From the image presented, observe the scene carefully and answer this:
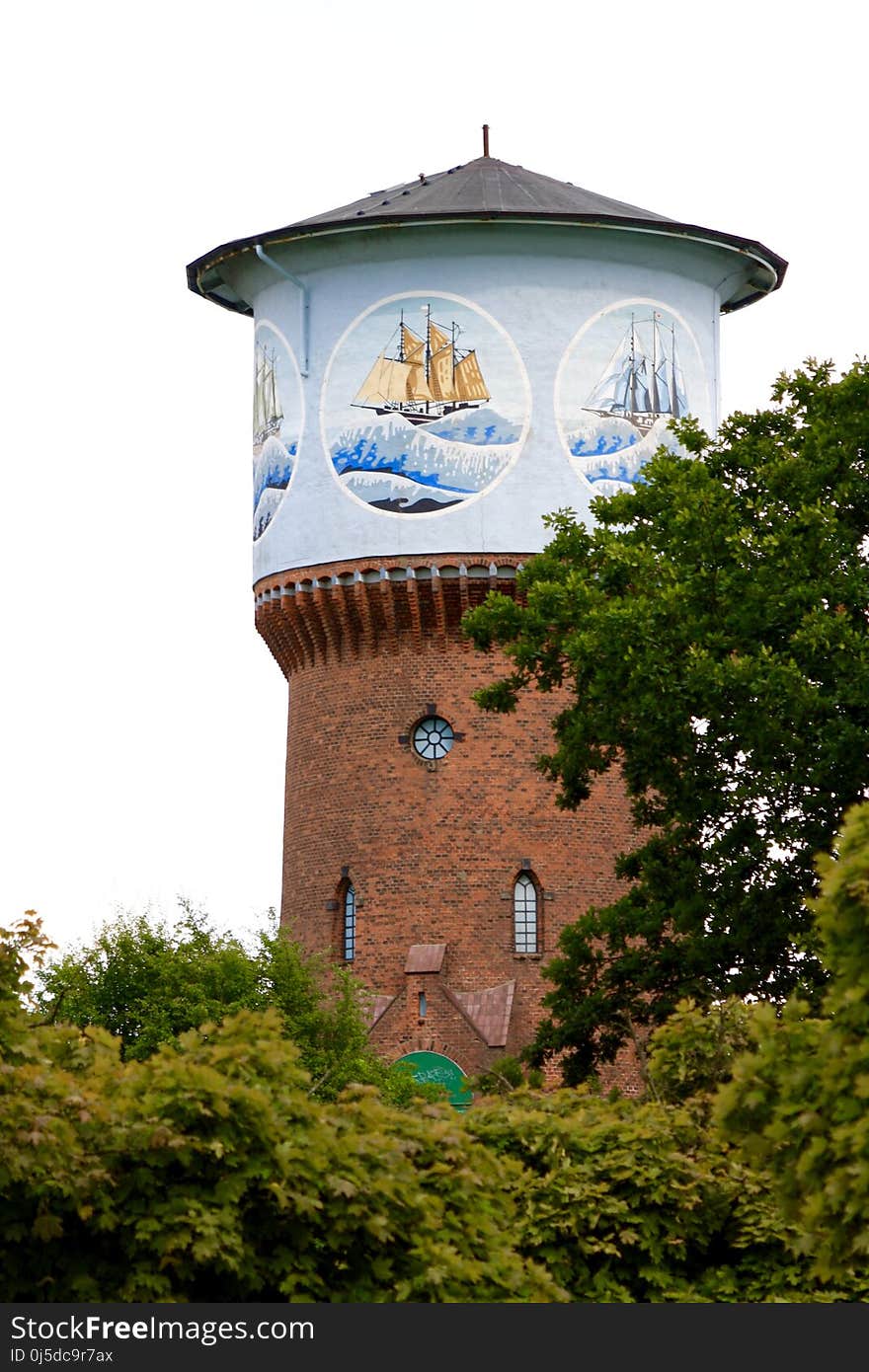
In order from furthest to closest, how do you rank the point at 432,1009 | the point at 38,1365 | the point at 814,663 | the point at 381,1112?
1. the point at 432,1009
2. the point at 814,663
3. the point at 381,1112
4. the point at 38,1365

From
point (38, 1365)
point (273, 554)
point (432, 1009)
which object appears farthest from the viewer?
point (273, 554)

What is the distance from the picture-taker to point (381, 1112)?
20.0 metres

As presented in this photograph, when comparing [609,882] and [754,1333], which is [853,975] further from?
[609,882]

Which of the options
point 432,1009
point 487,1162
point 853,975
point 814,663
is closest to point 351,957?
point 432,1009

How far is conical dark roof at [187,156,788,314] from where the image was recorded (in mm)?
44750

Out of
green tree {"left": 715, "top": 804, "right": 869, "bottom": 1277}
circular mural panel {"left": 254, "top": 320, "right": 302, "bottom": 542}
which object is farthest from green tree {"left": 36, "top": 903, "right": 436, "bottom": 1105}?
green tree {"left": 715, "top": 804, "right": 869, "bottom": 1277}

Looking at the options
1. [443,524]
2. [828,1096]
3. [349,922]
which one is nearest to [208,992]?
[349,922]

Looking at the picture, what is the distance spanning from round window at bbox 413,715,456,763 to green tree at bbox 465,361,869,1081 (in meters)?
9.75

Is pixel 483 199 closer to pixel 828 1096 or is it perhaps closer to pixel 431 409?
pixel 431 409

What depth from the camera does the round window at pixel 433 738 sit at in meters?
44.9

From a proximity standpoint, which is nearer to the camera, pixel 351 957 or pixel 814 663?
pixel 814 663

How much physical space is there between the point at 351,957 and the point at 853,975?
2750cm

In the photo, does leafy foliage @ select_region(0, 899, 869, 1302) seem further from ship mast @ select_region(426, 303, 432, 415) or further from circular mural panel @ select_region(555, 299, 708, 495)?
circular mural panel @ select_region(555, 299, 708, 495)

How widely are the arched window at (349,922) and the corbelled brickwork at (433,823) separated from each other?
12cm
